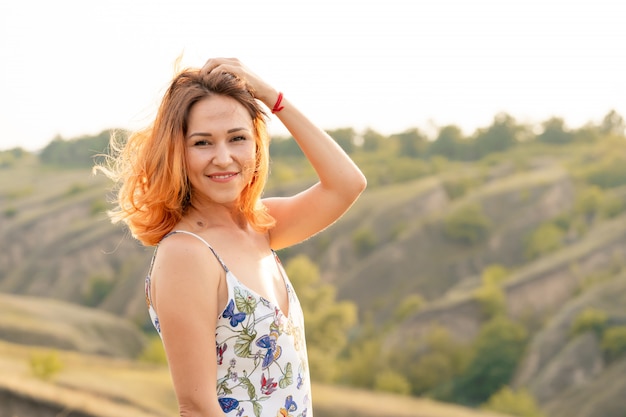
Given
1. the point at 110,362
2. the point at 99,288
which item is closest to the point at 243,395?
the point at 110,362

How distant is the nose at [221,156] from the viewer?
3.21m

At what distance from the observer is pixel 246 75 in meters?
3.43

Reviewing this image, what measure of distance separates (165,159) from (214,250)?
14.3 inches

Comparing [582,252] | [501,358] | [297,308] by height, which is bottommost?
[501,358]

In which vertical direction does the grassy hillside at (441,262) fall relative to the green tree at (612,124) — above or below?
below

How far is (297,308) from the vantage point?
3414 mm

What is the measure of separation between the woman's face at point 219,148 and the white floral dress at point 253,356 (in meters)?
0.23

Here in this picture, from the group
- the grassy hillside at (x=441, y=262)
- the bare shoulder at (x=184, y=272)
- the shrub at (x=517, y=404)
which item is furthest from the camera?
the grassy hillside at (x=441, y=262)

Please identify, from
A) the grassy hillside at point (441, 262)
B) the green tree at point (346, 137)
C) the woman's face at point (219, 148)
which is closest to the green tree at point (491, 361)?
the grassy hillside at point (441, 262)

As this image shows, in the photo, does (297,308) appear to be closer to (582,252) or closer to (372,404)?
(372,404)

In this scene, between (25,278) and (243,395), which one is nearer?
(243,395)

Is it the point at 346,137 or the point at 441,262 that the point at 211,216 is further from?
the point at 346,137

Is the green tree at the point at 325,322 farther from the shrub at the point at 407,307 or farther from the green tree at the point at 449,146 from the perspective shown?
the green tree at the point at 449,146

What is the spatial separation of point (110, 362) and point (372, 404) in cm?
2007
